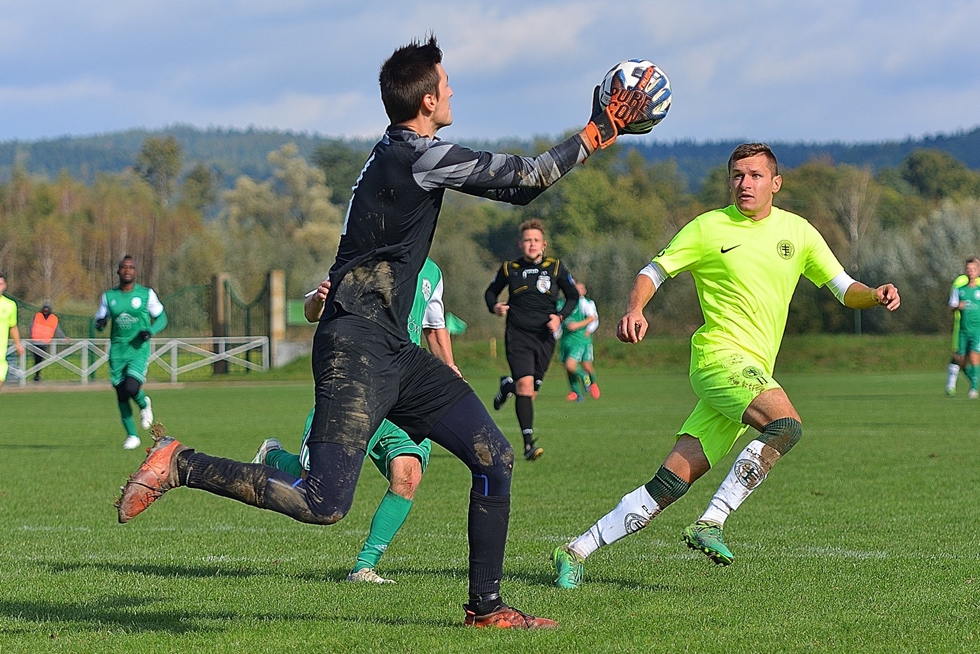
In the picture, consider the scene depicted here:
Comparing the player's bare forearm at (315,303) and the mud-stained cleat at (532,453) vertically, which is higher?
the player's bare forearm at (315,303)

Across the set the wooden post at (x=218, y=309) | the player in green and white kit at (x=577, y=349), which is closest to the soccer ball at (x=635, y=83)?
the player in green and white kit at (x=577, y=349)

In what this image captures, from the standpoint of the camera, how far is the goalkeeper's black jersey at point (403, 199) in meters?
4.80

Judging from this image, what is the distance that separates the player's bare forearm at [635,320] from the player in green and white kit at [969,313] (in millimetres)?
18031

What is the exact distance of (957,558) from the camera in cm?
684

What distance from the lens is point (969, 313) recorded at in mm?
23250

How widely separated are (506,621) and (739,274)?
7.55ft

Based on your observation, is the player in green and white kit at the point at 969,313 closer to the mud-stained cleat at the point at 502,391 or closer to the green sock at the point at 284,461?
the mud-stained cleat at the point at 502,391

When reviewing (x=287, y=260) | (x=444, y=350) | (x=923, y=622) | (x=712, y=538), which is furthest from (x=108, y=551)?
(x=287, y=260)

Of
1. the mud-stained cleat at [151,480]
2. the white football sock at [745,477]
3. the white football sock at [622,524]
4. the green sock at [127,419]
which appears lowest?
the green sock at [127,419]

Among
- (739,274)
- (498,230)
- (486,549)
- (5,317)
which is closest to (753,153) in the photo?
(739,274)

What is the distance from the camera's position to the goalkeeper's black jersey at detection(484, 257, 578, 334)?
14125mm

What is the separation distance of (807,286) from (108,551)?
Answer: 57252mm

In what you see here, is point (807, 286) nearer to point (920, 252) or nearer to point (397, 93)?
point (920, 252)

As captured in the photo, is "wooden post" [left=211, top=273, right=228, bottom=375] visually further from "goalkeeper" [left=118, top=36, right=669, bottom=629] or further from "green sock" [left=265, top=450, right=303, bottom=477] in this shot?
"goalkeeper" [left=118, top=36, right=669, bottom=629]
